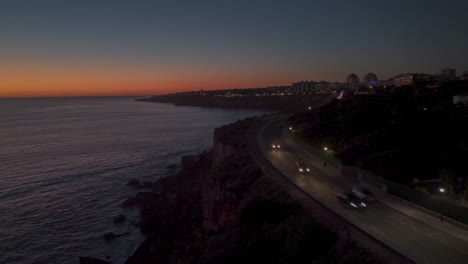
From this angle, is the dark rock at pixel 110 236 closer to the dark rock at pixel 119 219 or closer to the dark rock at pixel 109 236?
the dark rock at pixel 109 236

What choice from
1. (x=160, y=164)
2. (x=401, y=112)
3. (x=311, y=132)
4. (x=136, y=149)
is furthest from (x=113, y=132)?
(x=401, y=112)

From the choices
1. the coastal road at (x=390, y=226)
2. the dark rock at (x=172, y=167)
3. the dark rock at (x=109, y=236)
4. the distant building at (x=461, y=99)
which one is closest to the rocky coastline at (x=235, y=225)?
the coastal road at (x=390, y=226)

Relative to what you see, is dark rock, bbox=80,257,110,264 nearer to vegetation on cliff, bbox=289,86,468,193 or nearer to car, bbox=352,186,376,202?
car, bbox=352,186,376,202

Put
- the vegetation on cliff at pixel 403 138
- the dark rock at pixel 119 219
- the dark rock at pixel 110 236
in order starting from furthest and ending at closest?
the dark rock at pixel 119 219 < the dark rock at pixel 110 236 < the vegetation on cliff at pixel 403 138

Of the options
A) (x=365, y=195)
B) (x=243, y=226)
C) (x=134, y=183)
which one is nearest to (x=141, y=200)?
(x=134, y=183)

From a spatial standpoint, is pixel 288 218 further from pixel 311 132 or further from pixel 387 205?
pixel 311 132

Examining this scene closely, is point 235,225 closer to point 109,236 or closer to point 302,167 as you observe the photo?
point 302,167
